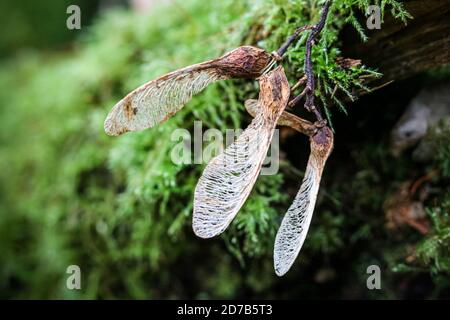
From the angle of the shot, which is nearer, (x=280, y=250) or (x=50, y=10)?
(x=280, y=250)

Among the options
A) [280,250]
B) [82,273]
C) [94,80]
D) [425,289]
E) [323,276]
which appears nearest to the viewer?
[280,250]

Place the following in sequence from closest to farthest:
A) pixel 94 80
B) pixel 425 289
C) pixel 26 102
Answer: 1. pixel 425 289
2. pixel 94 80
3. pixel 26 102

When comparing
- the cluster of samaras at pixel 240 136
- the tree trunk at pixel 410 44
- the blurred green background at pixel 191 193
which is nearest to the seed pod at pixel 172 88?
the cluster of samaras at pixel 240 136

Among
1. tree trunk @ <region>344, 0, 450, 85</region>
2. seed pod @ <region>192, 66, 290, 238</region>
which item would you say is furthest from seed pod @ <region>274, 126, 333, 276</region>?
tree trunk @ <region>344, 0, 450, 85</region>

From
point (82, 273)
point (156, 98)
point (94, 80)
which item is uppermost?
point (94, 80)

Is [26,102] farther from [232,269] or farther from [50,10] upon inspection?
[232,269]
